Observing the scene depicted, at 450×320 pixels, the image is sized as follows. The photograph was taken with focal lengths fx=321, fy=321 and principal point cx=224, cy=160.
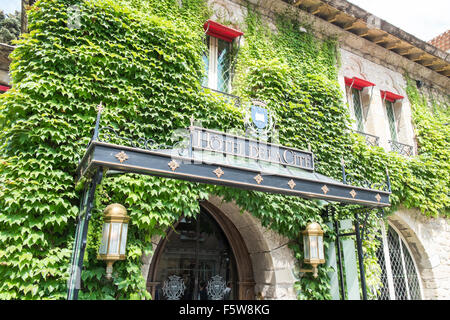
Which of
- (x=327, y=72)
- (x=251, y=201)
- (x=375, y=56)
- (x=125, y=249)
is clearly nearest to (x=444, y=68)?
Result: (x=375, y=56)

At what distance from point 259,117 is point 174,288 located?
2.89 metres

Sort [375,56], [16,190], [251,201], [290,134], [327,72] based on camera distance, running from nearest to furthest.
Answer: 1. [16,190]
2. [251,201]
3. [290,134]
4. [327,72]
5. [375,56]

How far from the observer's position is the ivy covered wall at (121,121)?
3402 millimetres

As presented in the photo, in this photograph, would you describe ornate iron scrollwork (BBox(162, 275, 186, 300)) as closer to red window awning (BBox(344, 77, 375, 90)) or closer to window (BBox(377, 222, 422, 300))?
window (BBox(377, 222, 422, 300))

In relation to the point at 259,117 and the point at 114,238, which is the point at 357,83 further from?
the point at 114,238

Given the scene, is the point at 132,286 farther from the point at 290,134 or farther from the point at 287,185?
the point at 290,134

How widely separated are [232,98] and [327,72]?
8.27 feet

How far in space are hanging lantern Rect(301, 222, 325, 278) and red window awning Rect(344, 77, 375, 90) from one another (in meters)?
3.97

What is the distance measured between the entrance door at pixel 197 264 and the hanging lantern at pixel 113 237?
1.49 meters

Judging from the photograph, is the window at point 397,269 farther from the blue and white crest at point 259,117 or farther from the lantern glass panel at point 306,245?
the blue and white crest at point 259,117

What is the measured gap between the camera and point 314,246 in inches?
183

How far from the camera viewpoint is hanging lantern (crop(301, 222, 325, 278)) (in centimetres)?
460

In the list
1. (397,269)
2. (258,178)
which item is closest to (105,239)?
(258,178)

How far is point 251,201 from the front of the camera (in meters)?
4.58
